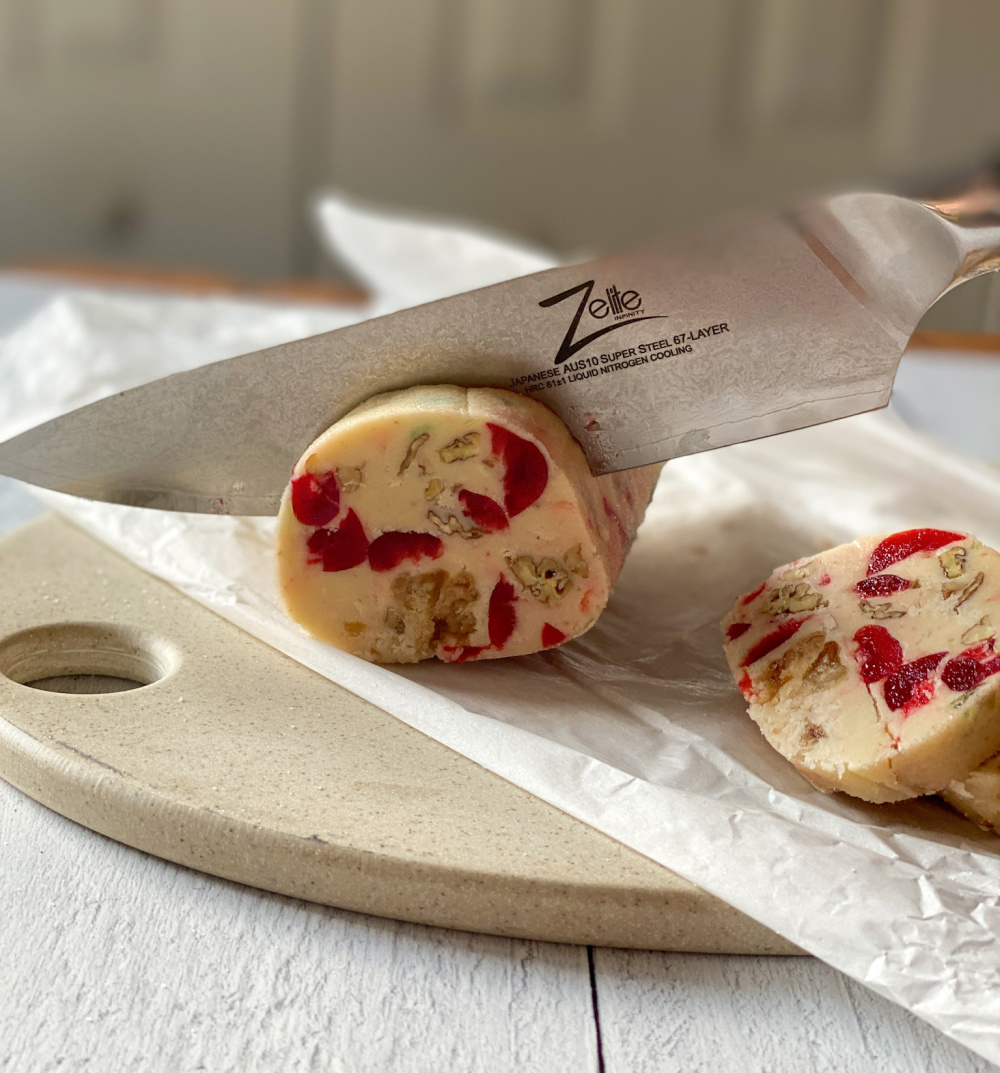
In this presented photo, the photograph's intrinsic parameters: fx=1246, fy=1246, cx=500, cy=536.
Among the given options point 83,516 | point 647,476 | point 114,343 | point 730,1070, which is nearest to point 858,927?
point 730,1070

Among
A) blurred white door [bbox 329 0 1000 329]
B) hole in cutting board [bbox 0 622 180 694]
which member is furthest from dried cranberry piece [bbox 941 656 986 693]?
blurred white door [bbox 329 0 1000 329]

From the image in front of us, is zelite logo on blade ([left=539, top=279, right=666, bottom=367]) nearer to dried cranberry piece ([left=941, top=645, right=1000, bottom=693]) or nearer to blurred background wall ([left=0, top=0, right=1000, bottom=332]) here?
dried cranberry piece ([left=941, top=645, right=1000, bottom=693])

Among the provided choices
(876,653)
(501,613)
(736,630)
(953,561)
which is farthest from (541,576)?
(953,561)

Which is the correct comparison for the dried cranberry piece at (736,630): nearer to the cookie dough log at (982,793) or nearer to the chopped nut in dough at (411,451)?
the cookie dough log at (982,793)

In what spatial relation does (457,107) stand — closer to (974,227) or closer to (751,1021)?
(974,227)

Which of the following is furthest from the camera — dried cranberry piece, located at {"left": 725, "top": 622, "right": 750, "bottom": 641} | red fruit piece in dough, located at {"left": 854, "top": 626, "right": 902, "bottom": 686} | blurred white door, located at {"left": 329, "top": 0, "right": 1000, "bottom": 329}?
blurred white door, located at {"left": 329, "top": 0, "right": 1000, "bottom": 329}

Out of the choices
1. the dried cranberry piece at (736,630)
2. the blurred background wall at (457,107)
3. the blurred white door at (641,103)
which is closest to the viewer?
the dried cranberry piece at (736,630)

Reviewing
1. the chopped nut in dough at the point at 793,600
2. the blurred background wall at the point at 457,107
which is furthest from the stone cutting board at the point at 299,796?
the blurred background wall at the point at 457,107
